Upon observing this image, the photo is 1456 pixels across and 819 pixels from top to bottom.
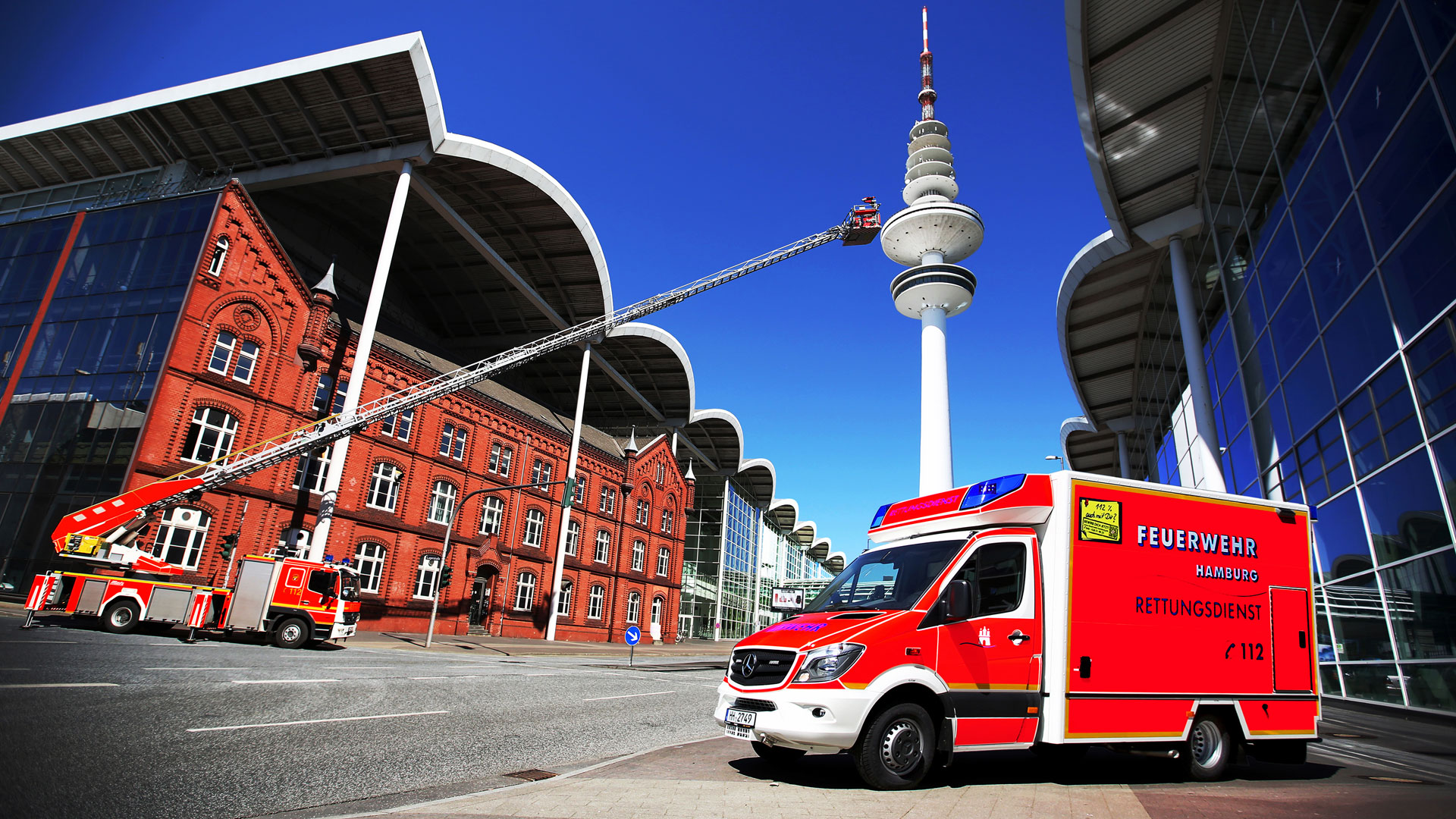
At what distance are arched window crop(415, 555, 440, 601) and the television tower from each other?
2393 centimetres

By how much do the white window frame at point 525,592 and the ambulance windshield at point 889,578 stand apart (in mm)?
32623

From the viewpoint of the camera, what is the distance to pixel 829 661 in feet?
20.2

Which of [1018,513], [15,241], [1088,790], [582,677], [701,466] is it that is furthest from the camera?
[701,466]

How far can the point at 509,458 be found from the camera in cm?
3781

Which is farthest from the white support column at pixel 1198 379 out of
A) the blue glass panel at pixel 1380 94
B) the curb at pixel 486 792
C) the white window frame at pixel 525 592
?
the white window frame at pixel 525 592

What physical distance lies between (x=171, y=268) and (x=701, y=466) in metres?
45.2

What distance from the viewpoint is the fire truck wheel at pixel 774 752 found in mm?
7191

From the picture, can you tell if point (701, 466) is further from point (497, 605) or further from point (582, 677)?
point (582, 677)

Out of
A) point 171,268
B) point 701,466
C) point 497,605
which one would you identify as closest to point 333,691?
point 171,268

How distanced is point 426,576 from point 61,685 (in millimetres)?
25043

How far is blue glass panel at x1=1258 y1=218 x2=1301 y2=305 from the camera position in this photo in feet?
53.3

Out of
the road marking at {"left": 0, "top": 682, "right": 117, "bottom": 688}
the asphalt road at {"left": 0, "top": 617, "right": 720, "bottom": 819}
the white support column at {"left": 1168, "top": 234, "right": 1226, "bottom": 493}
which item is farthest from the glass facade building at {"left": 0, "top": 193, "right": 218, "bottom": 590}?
the white support column at {"left": 1168, "top": 234, "right": 1226, "bottom": 493}

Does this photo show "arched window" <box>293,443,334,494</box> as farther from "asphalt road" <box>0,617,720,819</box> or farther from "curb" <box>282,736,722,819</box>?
"curb" <box>282,736,722,819</box>

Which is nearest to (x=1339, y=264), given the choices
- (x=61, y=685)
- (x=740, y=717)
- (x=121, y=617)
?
(x=740, y=717)
